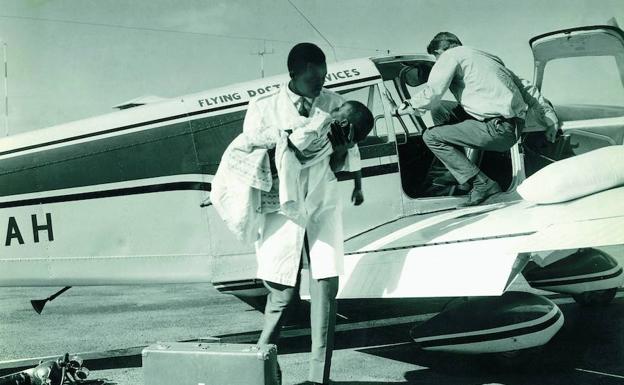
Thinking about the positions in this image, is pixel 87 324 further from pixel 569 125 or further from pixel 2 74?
pixel 569 125

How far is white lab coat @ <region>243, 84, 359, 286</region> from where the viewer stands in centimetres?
314

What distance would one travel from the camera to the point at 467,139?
4.39 meters

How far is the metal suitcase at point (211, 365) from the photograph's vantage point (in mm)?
2785

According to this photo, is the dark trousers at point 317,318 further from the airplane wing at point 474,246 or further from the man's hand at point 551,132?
the man's hand at point 551,132

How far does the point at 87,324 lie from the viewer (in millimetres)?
5910

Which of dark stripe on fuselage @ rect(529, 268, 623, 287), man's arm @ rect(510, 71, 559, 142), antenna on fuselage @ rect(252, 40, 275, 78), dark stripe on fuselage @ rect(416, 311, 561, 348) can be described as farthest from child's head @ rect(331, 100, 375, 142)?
dark stripe on fuselage @ rect(529, 268, 623, 287)

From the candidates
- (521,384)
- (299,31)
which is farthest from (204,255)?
(521,384)

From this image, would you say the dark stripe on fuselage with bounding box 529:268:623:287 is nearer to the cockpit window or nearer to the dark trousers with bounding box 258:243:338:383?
the cockpit window

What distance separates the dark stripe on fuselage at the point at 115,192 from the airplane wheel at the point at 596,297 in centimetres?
326

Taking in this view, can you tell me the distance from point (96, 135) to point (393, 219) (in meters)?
1.94

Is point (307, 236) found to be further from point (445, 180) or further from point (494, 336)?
point (445, 180)

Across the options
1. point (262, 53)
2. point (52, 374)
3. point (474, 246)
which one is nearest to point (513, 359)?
point (474, 246)

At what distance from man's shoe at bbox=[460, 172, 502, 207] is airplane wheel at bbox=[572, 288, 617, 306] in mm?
1689

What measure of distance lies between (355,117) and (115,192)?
67.2 inches
